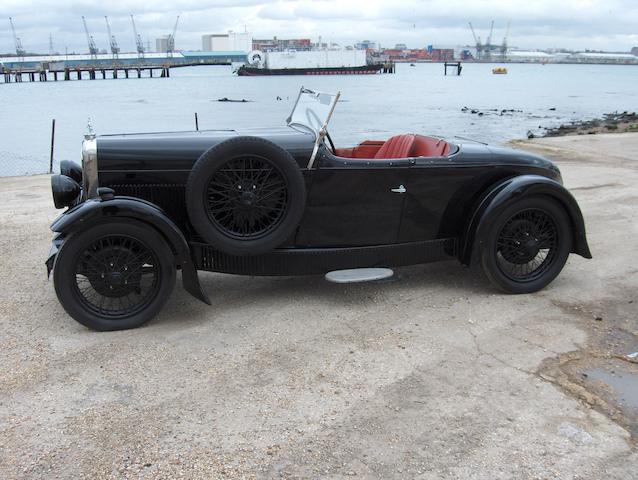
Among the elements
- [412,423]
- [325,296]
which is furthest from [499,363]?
[325,296]

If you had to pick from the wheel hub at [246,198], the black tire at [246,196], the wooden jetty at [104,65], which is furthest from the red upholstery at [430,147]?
the wooden jetty at [104,65]

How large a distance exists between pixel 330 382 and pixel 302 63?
389 feet

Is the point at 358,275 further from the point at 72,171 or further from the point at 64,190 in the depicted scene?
the point at 72,171

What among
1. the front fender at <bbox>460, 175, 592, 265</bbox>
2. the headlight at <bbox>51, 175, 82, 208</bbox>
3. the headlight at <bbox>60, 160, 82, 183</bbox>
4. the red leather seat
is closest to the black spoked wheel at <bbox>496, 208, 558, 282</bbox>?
the front fender at <bbox>460, 175, 592, 265</bbox>

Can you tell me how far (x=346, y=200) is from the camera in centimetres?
470

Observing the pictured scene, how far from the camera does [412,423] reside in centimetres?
314

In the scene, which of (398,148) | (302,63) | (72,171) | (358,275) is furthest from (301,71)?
(358,275)

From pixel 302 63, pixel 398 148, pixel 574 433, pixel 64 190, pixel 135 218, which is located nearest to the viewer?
pixel 574 433

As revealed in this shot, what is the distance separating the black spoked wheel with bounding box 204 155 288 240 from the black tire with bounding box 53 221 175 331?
47 centimetres

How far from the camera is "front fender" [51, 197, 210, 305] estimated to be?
407 centimetres

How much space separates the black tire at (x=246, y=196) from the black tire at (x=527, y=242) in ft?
5.50

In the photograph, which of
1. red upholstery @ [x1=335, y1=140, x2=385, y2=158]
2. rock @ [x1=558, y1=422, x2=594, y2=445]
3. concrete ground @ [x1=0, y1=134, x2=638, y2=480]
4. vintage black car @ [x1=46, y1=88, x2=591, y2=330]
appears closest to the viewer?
concrete ground @ [x1=0, y1=134, x2=638, y2=480]

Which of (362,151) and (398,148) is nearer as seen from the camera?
(398,148)

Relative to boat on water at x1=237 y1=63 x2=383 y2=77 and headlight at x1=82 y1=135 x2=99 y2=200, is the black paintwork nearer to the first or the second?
headlight at x1=82 y1=135 x2=99 y2=200
